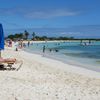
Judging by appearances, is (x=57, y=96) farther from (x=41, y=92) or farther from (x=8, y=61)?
(x=8, y=61)

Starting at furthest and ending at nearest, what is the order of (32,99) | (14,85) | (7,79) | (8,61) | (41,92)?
(8,61), (7,79), (14,85), (41,92), (32,99)

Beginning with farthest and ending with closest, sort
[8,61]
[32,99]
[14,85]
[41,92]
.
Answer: [8,61] < [14,85] < [41,92] < [32,99]

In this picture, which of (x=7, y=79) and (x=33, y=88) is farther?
(x=7, y=79)

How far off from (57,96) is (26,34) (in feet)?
432

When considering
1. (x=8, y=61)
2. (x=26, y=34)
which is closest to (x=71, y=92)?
(x=8, y=61)

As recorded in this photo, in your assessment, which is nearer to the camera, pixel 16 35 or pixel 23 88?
pixel 23 88

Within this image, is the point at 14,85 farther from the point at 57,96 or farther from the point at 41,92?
the point at 57,96

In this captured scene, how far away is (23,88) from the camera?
9695 millimetres

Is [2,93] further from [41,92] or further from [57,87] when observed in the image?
[57,87]

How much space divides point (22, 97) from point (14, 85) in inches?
69.1

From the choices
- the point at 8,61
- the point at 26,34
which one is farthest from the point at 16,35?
the point at 8,61

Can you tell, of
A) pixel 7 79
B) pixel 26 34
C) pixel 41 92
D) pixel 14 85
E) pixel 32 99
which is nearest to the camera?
pixel 32 99

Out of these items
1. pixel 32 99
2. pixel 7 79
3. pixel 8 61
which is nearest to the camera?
pixel 32 99

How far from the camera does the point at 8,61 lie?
14844 mm
